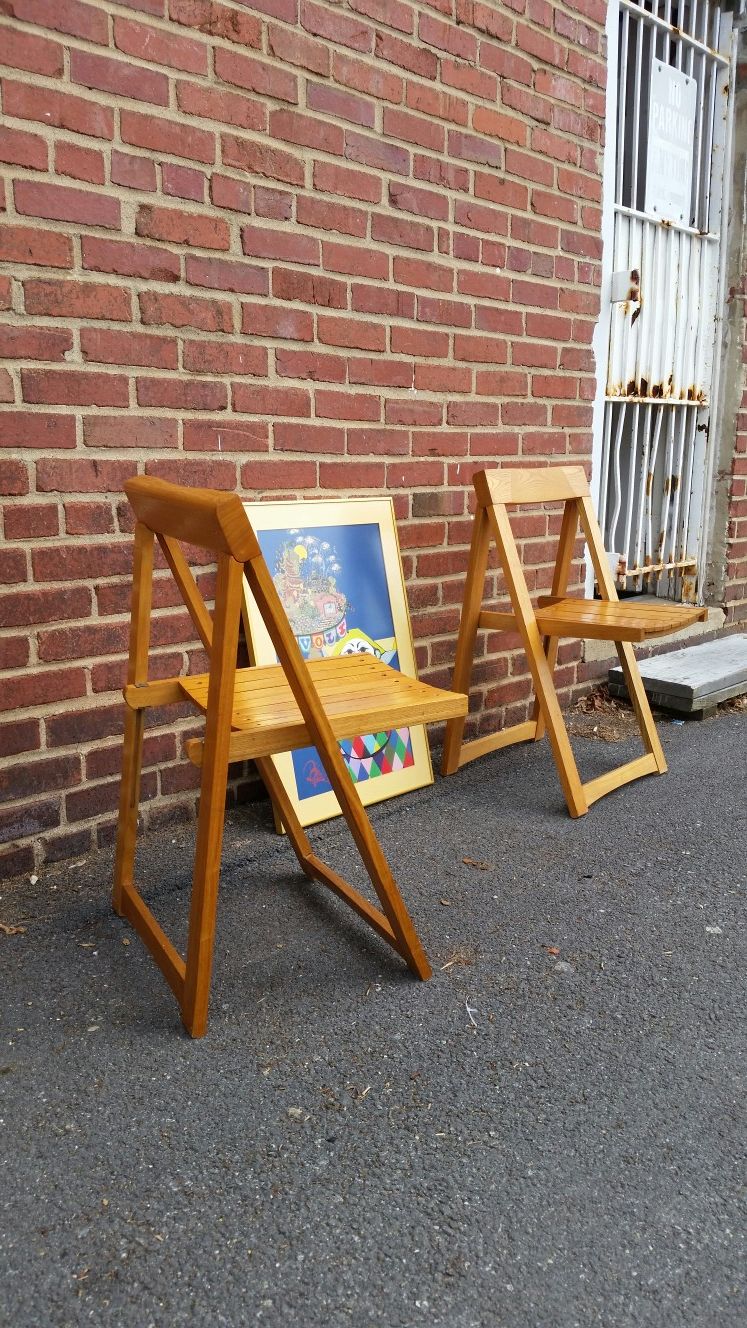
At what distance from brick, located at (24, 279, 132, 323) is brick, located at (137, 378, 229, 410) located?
16cm

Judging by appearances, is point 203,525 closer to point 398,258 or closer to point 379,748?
point 379,748

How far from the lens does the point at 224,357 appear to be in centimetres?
254

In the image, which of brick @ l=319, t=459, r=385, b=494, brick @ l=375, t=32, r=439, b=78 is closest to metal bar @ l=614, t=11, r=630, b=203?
brick @ l=375, t=32, r=439, b=78

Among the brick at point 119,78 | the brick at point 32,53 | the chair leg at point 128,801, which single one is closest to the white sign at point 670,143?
the brick at point 119,78

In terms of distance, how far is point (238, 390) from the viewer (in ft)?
8.49

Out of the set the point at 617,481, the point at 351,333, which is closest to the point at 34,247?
the point at 351,333

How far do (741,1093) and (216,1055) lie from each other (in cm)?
91

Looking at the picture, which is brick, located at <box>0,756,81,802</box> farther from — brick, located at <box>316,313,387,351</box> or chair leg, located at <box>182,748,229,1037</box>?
brick, located at <box>316,313,387,351</box>

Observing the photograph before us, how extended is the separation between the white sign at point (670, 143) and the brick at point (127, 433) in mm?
2616

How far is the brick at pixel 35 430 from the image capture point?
85.2 inches

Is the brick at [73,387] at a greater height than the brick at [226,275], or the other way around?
the brick at [226,275]

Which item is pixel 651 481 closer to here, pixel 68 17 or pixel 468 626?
pixel 468 626

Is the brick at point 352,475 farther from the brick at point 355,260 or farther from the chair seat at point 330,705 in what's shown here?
the chair seat at point 330,705

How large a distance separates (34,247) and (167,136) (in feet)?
1.57
